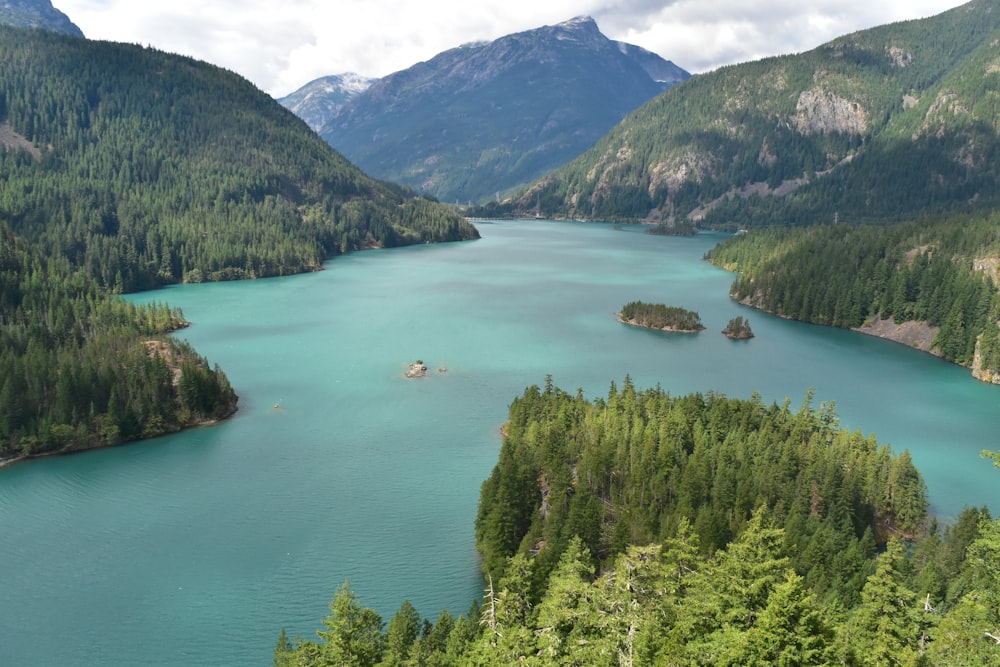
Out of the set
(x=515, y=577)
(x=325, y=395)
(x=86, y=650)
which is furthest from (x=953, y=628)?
(x=325, y=395)

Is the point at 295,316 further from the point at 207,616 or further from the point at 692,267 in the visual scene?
the point at 692,267

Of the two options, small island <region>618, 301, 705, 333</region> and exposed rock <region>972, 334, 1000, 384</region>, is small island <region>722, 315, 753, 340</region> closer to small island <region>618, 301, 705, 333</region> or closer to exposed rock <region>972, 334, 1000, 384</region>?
small island <region>618, 301, 705, 333</region>

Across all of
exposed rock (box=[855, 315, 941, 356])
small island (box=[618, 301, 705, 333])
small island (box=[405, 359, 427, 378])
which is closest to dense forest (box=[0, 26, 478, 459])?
small island (box=[405, 359, 427, 378])

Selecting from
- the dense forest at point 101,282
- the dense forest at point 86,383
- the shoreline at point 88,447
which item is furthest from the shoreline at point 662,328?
the shoreline at point 88,447

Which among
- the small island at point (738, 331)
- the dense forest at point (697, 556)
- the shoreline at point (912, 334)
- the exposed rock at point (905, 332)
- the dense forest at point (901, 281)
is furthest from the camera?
the small island at point (738, 331)

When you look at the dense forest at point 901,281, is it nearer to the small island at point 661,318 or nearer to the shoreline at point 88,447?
the small island at point 661,318

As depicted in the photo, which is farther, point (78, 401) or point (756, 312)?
point (756, 312)
